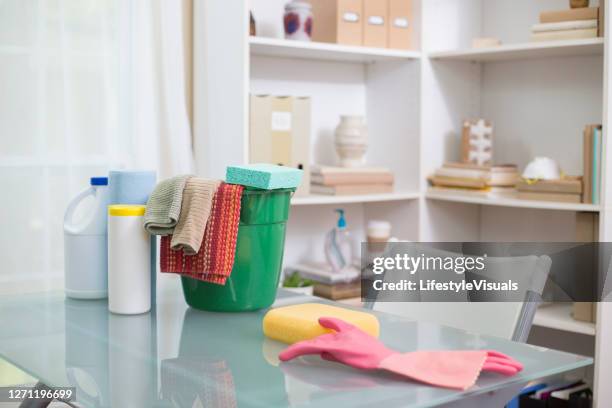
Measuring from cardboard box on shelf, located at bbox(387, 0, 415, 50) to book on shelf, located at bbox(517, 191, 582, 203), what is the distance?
0.68 m

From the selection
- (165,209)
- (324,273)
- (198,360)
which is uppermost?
(165,209)

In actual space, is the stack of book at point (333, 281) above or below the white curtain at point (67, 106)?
below

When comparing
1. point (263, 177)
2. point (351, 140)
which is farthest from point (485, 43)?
point (263, 177)

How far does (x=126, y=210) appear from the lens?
57.6 inches

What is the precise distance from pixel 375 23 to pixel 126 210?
5.21 ft

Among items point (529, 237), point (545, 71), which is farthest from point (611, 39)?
point (529, 237)

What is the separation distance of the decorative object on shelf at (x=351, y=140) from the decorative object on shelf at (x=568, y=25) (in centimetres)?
65

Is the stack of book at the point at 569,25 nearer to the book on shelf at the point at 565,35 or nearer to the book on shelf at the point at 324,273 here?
the book on shelf at the point at 565,35

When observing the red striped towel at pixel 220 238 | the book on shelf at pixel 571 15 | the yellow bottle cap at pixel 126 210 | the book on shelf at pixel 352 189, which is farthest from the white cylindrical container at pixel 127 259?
Answer: the book on shelf at pixel 571 15

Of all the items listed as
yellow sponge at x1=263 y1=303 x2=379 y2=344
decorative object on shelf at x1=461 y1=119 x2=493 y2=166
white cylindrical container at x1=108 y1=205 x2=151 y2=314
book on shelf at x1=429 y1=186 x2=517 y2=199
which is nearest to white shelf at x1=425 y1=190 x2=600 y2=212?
book on shelf at x1=429 y1=186 x2=517 y2=199

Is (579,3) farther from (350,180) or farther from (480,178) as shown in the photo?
(350,180)

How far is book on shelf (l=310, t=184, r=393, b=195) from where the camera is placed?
2734 mm

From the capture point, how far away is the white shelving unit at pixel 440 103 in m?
2.80

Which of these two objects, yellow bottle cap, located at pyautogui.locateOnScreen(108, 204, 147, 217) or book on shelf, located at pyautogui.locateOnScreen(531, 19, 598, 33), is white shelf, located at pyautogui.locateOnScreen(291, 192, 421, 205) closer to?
book on shelf, located at pyautogui.locateOnScreen(531, 19, 598, 33)
